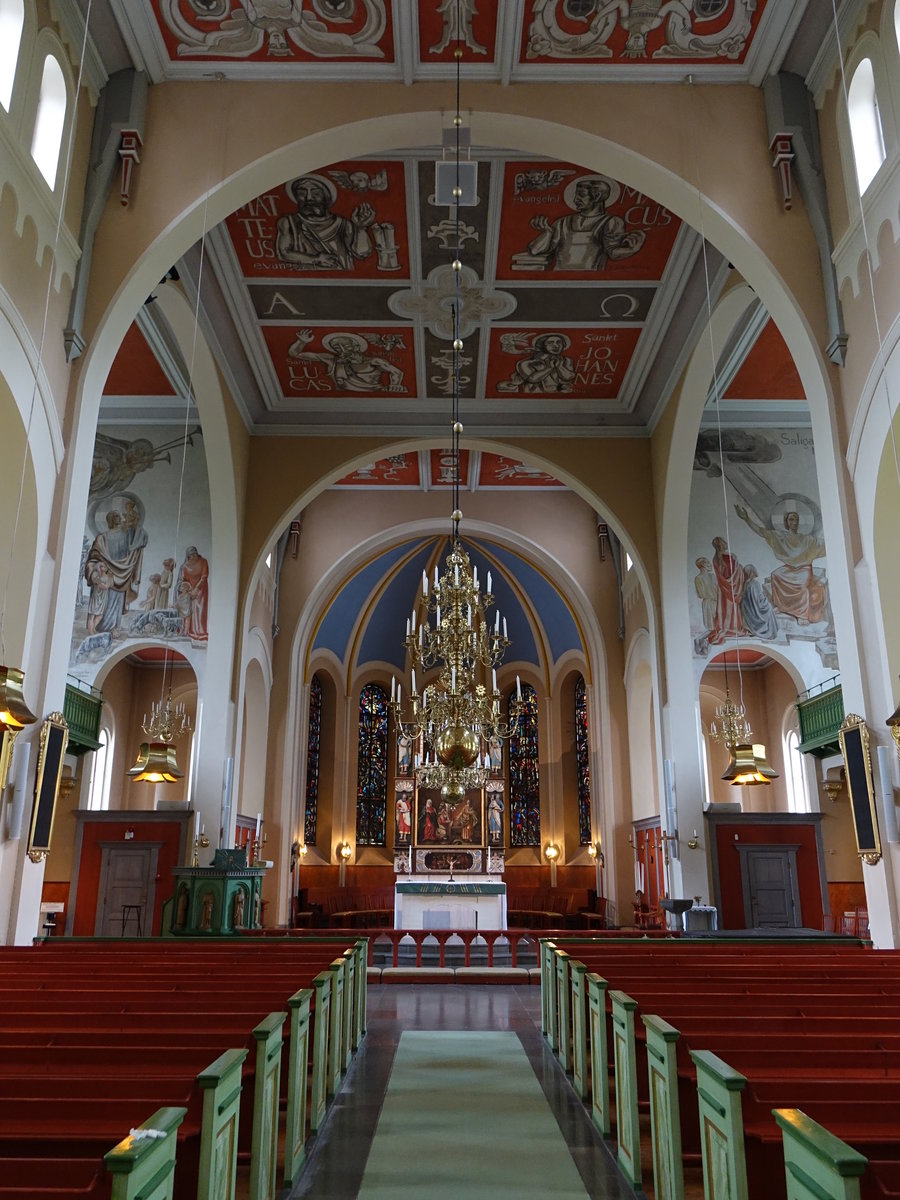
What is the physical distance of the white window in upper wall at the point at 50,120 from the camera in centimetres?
794

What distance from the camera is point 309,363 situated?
14.3 m

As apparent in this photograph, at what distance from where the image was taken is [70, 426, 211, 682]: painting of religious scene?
15547mm

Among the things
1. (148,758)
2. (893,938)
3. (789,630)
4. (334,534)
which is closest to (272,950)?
(148,758)

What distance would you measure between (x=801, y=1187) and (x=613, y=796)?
16375 millimetres

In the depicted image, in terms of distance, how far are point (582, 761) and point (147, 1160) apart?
20470mm

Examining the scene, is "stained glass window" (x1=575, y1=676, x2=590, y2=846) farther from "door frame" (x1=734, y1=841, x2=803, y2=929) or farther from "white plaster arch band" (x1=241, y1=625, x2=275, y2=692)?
"white plaster arch band" (x1=241, y1=625, x2=275, y2=692)

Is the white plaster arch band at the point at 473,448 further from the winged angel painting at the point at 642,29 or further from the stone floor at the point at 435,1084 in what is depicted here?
the winged angel painting at the point at 642,29

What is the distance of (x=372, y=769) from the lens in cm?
2316

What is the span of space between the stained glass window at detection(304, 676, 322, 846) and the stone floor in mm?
11452

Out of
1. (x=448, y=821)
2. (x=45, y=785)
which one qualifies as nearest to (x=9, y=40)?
(x=45, y=785)

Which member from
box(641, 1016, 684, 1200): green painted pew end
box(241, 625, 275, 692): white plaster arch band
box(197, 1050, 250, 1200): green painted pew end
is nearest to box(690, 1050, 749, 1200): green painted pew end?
box(641, 1016, 684, 1200): green painted pew end

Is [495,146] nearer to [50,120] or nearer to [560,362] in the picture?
[50,120]

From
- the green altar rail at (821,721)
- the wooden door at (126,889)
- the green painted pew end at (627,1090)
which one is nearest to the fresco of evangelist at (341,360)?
the wooden door at (126,889)

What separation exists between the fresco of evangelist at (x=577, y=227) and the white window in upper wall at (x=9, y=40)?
5101 mm
